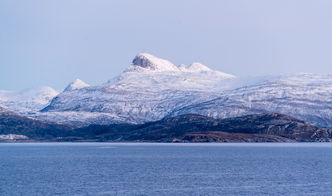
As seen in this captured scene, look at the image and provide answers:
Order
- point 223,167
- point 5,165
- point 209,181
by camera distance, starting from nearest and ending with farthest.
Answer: point 209,181, point 223,167, point 5,165

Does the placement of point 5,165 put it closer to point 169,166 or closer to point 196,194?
point 169,166

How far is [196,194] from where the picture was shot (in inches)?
4405

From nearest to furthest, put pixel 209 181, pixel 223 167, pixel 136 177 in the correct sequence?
1. pixel 209 181
2. pixel 136 177
3. pixel 223 167

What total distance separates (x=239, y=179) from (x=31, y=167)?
63.3 meters

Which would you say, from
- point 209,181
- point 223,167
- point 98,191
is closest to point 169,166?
point 223,167

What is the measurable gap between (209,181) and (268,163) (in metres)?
57.1

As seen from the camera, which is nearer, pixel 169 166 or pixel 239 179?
pixel 239 179

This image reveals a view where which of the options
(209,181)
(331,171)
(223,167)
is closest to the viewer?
(209,181)

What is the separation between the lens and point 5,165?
179875 mm

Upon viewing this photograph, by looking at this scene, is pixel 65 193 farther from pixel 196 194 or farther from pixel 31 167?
pixel 31 167

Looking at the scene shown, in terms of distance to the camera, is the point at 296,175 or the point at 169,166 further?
the point at 169,166

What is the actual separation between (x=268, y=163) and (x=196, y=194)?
77.0 m

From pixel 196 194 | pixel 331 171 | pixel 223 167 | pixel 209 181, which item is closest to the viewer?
pixel 196 194

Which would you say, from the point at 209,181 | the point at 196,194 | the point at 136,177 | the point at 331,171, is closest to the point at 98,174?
the point at 136,177
